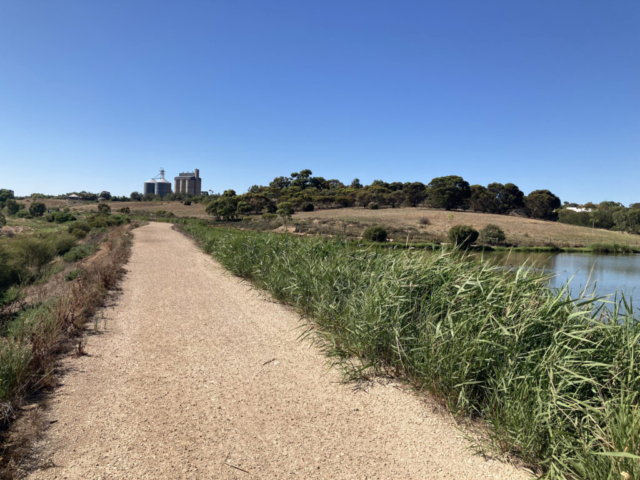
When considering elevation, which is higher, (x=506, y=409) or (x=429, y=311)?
(x=429, y=311)

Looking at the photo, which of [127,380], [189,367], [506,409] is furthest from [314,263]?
[506,409]

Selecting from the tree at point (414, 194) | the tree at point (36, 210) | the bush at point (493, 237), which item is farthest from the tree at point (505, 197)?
the tree at point (36, 210)

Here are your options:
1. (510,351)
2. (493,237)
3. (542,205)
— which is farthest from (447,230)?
(510,351)

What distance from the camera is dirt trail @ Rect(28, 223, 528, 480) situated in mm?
2799

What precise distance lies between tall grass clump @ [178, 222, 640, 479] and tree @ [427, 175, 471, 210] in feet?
201

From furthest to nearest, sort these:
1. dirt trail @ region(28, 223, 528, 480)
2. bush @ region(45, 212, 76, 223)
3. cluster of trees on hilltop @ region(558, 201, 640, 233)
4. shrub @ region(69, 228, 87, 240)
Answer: bush @ region(45, 212, 76, 223) → cluster of trees on hilltop @ region(558, 201, 640, 233) → shrub @ region(69, 228, 87, 240) → dirt trail @ region(28, 223, 528, 480)

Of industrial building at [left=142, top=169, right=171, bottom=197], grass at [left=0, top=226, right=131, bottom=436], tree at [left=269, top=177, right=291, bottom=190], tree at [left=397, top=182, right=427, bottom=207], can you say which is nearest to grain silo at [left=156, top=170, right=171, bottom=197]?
industrial building at [left=142, top=169, right=171, bottom=197]

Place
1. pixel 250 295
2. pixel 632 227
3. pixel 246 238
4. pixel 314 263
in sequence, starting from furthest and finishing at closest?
pixel 632 227
pixel 246 238
pixel 250 295
pixel 314 263

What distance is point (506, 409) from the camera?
9.71 feet

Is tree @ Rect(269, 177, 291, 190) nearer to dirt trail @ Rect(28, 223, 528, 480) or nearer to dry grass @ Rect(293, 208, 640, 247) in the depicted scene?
dry grass @ Rect(293, 208, 640, 247)

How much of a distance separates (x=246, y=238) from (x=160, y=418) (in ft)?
29.4

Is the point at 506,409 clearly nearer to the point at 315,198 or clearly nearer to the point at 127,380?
the point at 127,380

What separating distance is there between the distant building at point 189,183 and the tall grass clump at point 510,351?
6145 inches

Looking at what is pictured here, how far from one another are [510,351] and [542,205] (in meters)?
71.6
